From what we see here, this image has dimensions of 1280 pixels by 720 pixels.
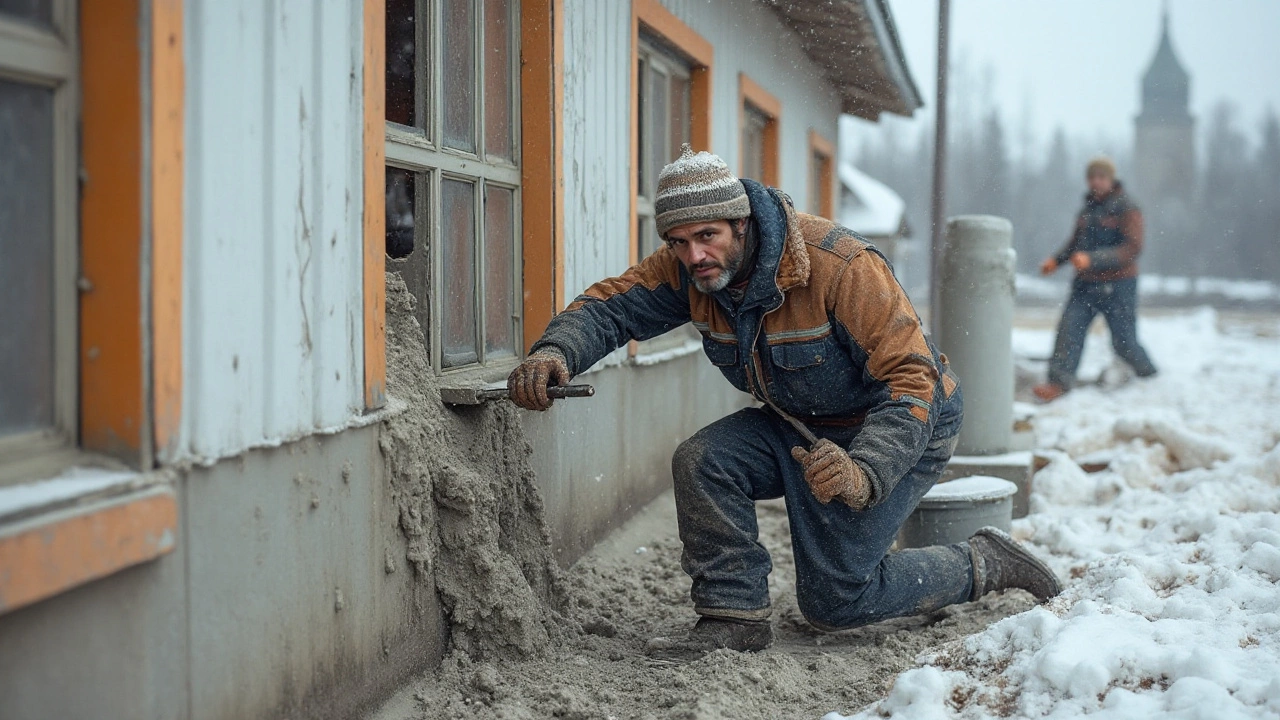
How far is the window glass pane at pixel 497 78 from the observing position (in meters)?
4.12

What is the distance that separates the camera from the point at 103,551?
1.99 metres

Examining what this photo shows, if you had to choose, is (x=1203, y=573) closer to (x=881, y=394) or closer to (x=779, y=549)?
(x=881, y=394)

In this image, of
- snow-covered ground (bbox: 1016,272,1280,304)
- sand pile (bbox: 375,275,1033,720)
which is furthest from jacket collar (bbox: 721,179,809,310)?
snow-covered ground (bbox: 1016,272,1280,304)

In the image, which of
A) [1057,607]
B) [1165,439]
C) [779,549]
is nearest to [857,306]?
[1057,607]

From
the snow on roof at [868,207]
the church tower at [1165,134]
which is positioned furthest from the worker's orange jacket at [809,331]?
the church tower at [1165,134]

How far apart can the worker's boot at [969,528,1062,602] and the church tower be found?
7596cm

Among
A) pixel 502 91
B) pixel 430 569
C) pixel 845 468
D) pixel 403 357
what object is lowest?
pixel 430 569

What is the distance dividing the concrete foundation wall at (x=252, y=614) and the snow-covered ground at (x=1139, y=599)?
1.24 meters

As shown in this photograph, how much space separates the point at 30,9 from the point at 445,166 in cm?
174

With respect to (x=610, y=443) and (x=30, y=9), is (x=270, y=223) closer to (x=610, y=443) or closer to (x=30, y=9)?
(x=30, y=9)

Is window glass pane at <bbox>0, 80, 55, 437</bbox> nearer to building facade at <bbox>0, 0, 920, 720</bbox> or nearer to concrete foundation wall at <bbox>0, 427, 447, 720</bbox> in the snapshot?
building facade at <bbox>0, 0, 920, 720</bbox>

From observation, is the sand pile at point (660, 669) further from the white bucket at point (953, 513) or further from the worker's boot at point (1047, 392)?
the worker's boot at point (1047, 392)

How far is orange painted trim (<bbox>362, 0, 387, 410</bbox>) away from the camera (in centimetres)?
296

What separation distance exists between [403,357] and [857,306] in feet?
4.56
